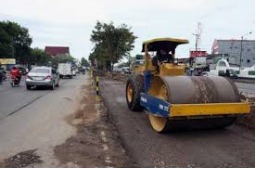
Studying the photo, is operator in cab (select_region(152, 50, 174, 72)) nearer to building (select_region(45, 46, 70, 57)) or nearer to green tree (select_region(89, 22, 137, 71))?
green tree (select_region(89, 22, 137, 71))

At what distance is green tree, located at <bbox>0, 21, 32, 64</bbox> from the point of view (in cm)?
7625

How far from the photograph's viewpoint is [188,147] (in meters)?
7.09

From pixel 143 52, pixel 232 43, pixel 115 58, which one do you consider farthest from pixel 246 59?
pixel 143 52

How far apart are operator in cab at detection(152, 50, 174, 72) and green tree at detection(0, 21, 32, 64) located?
69.0m

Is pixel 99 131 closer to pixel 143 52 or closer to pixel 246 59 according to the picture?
pixel 143 52

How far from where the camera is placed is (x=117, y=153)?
662 centimetres

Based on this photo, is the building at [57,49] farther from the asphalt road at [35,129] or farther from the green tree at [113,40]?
the asphalt road at [35,129]

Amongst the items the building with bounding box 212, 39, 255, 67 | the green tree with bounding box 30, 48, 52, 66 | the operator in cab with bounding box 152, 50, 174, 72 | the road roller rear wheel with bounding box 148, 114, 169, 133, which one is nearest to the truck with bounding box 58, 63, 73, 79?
the operator in cab with bounding box 152, 50, 174, 72

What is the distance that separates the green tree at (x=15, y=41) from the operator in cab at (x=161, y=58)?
2718 inches

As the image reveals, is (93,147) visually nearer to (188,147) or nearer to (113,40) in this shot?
(188,147)

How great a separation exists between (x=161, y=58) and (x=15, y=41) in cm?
8074

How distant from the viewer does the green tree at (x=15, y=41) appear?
76.2 meters

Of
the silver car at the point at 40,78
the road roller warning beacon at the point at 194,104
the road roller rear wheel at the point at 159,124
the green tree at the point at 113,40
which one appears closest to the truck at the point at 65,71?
the green tree at the point at 113,40

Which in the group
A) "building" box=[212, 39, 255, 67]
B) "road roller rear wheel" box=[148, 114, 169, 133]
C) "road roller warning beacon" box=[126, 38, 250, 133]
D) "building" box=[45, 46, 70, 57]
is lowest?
"road roller rear wheel" box=[148, 114, 169, 133]
